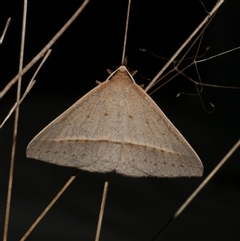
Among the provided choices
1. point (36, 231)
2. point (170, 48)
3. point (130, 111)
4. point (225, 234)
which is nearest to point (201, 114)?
point (170, 48)

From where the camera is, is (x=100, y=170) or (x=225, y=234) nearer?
(x=100, y=170)

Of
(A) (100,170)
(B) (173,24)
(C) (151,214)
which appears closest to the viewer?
(A) (100,170)

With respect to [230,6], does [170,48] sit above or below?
below

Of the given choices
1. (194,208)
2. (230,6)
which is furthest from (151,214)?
(230,6)

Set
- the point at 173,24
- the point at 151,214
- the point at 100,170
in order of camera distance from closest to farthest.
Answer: the point at 100,170 → the point at 173,24 → the point at 151,214

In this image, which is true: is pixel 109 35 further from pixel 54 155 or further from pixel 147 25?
pixel 54 155

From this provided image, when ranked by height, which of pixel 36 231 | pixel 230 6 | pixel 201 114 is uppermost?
pixel 230 6

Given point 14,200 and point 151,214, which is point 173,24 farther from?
point 14,200
